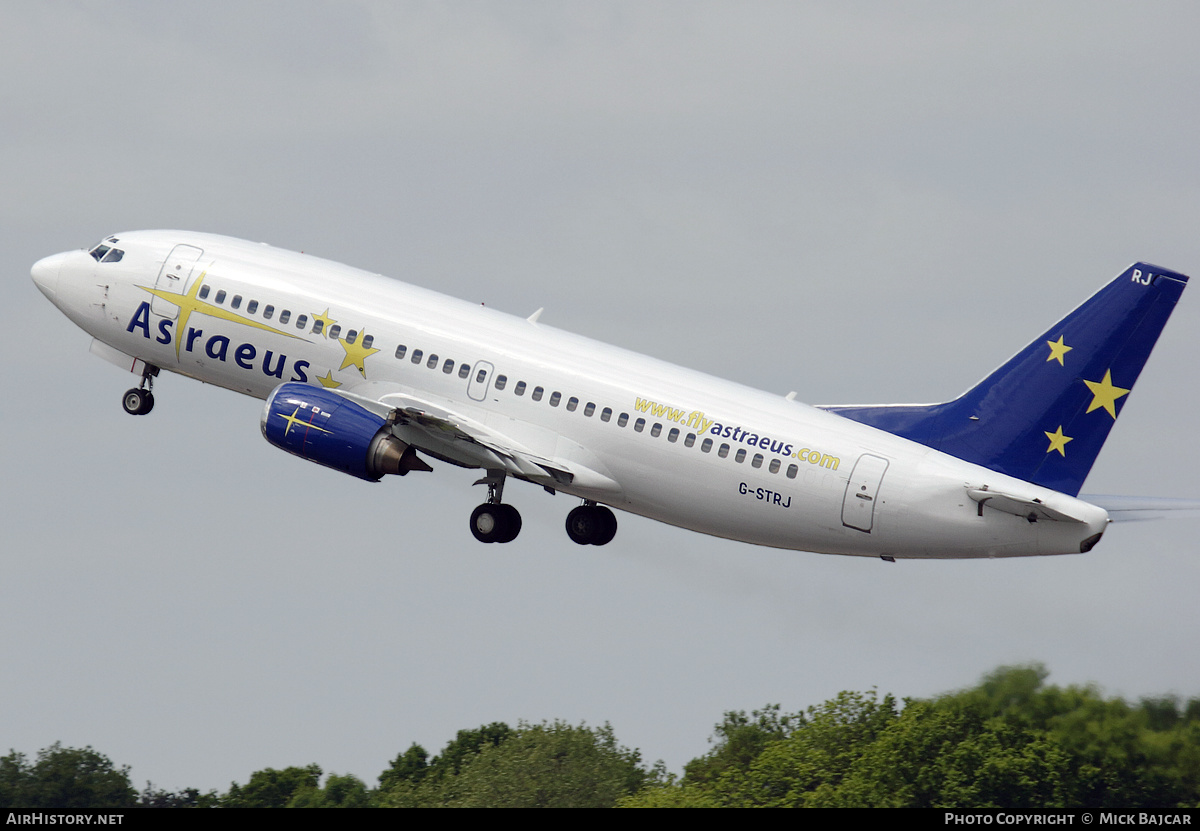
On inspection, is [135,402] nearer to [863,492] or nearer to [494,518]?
[494,518]

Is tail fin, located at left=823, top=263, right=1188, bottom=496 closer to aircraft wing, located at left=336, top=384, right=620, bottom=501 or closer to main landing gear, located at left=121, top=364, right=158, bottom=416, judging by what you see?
aircraft wing, located at left=336, top=384, right=620, bottom=501

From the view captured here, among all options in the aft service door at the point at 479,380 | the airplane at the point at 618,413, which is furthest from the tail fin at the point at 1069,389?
the aft service door at the point at 479,380

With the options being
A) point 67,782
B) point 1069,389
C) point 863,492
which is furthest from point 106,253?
point 67,782

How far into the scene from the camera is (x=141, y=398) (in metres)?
55.8

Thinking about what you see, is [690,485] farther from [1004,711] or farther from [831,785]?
[831,785]

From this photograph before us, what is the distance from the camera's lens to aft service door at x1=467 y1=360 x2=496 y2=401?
49.1 m

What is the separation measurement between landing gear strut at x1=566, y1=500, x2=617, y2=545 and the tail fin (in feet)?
35.4

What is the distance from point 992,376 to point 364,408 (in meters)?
16.0

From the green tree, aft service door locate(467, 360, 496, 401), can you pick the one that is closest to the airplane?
aft service door locate(467, 360, 496, 401)

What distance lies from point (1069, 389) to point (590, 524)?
47.5 feet

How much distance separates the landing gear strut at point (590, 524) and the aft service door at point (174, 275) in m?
12.5

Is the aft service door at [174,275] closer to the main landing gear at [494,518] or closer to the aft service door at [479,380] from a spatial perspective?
the aft service door at [479,380]

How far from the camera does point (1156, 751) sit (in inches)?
1912
